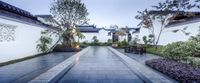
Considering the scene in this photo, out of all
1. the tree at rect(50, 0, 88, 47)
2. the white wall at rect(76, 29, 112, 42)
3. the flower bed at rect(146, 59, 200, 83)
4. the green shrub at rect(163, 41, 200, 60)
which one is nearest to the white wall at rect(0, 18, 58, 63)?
the tree at rect(50, 0, 88, 47)

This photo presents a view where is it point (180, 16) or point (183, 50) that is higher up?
point (180, 16)

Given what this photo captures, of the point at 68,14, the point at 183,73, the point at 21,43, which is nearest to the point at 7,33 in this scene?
the point at 21,43

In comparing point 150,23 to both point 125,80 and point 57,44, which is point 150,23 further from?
point 125,80

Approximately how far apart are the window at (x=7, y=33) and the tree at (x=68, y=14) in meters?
9.74

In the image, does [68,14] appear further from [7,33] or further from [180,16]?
[180,16]

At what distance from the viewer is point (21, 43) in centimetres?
1240

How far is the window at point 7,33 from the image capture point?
407 inches

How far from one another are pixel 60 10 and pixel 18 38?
9.73 metres

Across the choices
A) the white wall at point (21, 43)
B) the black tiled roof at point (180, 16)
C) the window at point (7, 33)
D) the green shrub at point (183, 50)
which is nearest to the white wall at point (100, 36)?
the black tiled roof at point (180, 16)

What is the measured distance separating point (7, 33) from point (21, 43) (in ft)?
5.19

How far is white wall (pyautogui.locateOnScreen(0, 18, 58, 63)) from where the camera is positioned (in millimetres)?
10271

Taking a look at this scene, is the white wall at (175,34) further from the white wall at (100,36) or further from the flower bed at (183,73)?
the white wall at (100,36)

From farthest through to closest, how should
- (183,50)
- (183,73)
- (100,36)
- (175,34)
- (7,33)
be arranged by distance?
(100,36) < (175,34) < (7,33) < (183,50) < (183,73)

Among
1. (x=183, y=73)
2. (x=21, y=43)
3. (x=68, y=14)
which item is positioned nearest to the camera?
(x=183, y=73)
